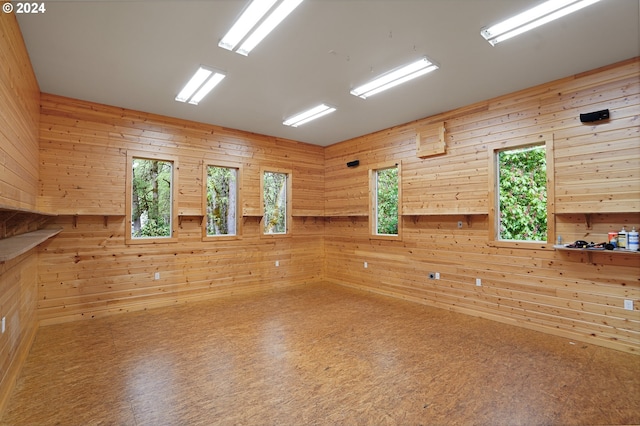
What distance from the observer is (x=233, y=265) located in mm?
6199

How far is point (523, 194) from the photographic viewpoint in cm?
454

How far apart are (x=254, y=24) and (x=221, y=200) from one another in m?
3.93

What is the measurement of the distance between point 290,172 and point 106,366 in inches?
191

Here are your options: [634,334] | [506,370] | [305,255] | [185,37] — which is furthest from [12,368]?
[634,334]

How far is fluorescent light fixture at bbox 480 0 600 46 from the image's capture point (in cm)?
257

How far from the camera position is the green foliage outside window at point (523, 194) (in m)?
4.34

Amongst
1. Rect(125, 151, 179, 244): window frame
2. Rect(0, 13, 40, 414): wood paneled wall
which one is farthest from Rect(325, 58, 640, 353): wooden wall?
Rect(0, 13, 40, 414): wood paneled wall

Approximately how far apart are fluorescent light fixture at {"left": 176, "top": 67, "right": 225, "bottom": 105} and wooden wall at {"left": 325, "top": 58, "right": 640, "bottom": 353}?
3.46 m

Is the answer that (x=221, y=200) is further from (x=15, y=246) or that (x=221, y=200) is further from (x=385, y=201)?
(x=15, y=246)

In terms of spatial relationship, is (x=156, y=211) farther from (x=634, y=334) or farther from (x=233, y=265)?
(x=634, y=334)

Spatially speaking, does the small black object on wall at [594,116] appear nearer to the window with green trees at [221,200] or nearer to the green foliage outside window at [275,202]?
the green foliage outside window at [275,202]

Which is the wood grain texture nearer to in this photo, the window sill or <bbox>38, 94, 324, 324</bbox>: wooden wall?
<bbox>38, 94, 324, 324</bbox>: wooden wall

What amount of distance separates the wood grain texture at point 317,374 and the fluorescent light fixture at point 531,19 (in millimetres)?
3178

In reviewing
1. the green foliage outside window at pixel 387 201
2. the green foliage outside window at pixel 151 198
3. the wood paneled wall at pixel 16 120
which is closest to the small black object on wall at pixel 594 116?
the green foliage outside window at pixel 387 201
